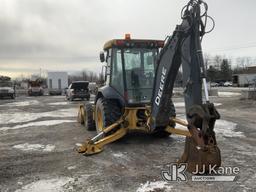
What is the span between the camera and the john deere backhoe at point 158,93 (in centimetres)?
550

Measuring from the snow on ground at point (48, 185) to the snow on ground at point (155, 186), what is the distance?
3.72ft

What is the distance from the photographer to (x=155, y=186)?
547cm

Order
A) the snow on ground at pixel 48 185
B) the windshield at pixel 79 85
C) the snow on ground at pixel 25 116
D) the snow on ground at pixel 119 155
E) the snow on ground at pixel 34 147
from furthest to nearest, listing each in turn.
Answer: the windshield at pixel 79 85 < the snow on ground at pixel 25 116 < the snow on ground at pixel 34 147 < the snow on ground at pixel 119 155 < the snow on ground at pixel 48 185

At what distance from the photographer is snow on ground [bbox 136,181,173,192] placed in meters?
5.34

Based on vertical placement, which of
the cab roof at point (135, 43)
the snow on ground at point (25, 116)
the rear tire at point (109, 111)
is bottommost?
the snow on ground at point (25, 116)

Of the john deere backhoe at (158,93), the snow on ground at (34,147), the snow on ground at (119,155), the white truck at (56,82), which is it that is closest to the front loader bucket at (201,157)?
the john deere backhoe at (158,93)

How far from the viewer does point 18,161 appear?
7387 mm

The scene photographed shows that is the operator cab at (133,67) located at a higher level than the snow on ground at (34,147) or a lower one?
higher

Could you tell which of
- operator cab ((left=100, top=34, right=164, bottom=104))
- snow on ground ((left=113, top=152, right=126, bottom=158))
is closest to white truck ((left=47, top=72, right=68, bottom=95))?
operator cab ((left=100, top=34, right=164, bottom=104))

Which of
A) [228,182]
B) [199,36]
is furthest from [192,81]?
[228,182]

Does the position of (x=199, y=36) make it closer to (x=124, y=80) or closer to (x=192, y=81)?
(x=192, y=81)

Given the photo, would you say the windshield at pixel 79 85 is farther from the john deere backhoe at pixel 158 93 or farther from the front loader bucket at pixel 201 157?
the front loader bucket at pixel 201 157

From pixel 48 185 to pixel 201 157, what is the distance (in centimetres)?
253

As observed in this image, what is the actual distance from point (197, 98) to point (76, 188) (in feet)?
8.09
